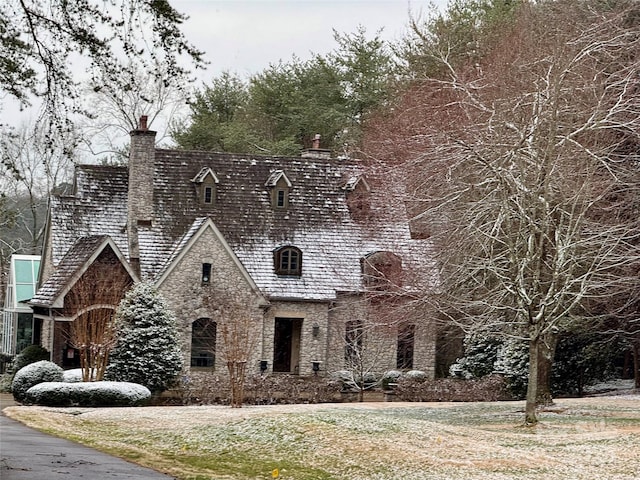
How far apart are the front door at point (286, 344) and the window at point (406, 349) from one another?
379cm

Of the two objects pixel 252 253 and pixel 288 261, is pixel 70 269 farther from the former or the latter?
pixel 288 261

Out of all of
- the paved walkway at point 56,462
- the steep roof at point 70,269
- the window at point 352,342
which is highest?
the steep roof at point 70,269

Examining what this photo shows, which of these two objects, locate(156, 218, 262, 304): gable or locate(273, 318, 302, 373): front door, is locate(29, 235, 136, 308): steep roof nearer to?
locate(156, 218, 262, 304): gable

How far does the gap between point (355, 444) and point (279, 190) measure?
943 inches

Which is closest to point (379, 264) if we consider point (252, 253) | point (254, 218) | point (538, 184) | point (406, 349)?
point (406, 349)

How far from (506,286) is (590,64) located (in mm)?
8778

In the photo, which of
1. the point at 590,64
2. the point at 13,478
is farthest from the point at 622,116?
the point at 13,478

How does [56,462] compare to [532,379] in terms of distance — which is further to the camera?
[532,379]

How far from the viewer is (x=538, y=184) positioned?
1003 inches

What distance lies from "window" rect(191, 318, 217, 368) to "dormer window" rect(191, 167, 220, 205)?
4.88 m

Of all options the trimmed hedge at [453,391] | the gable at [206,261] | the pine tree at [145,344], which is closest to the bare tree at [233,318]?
the gable at [206,261]

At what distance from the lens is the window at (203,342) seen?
Result: 39.8 m

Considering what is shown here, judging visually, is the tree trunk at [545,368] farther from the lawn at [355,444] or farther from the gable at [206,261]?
the gable at [206,261]

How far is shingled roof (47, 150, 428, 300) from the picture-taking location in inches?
1608
